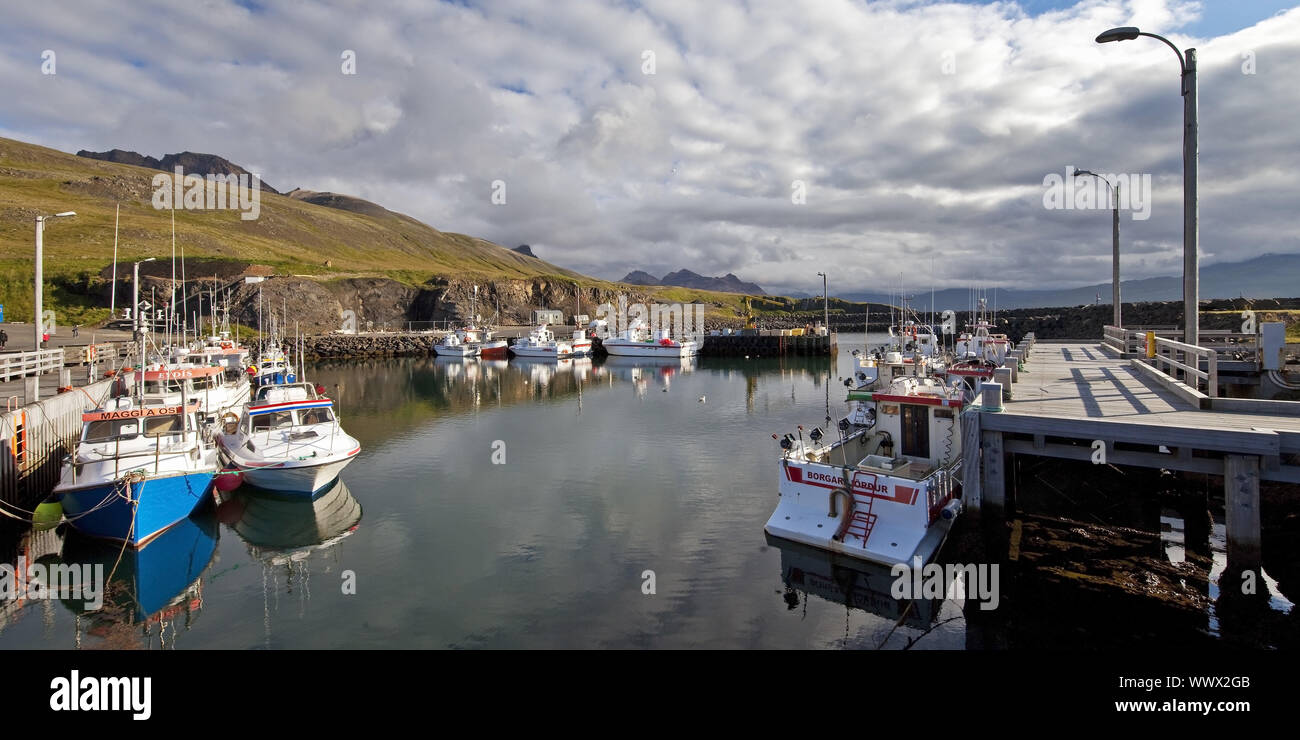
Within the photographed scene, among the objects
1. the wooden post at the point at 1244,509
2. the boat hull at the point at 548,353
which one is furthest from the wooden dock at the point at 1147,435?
the boat hull at the point at 548,353

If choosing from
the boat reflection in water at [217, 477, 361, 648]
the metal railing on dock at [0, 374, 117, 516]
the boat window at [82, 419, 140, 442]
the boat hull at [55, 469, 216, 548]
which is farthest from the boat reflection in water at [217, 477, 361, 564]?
the metal railing on dock at [0, 374, 117, 516]

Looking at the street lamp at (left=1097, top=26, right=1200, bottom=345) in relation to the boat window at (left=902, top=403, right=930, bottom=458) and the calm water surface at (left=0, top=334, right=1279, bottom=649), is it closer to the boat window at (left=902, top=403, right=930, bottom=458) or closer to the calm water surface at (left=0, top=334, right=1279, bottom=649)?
the boat window at (left=902, top=403, right=930, bottom=458)

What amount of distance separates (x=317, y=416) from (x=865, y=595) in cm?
1796

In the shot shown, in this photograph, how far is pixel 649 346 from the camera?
83812mm

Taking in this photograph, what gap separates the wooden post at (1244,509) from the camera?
35.1 feet

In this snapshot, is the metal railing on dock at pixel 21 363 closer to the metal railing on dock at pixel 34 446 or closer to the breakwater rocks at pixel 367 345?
the metal railing on dock at pixel 34 446

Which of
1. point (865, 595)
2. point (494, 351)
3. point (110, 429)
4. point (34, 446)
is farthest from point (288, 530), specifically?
point (494, 351)

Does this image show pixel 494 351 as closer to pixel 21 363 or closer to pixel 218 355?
pixel 218 355

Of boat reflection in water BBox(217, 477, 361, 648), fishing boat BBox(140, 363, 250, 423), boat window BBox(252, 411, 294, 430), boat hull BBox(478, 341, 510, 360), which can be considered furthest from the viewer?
boat hull BBox(478, 341, 510, 360)

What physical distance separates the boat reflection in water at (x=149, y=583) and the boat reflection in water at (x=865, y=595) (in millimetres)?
12106

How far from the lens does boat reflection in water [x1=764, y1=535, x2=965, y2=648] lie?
37.8 ft

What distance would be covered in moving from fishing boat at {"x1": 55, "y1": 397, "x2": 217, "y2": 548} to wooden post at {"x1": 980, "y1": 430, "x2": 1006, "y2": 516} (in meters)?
19.4
